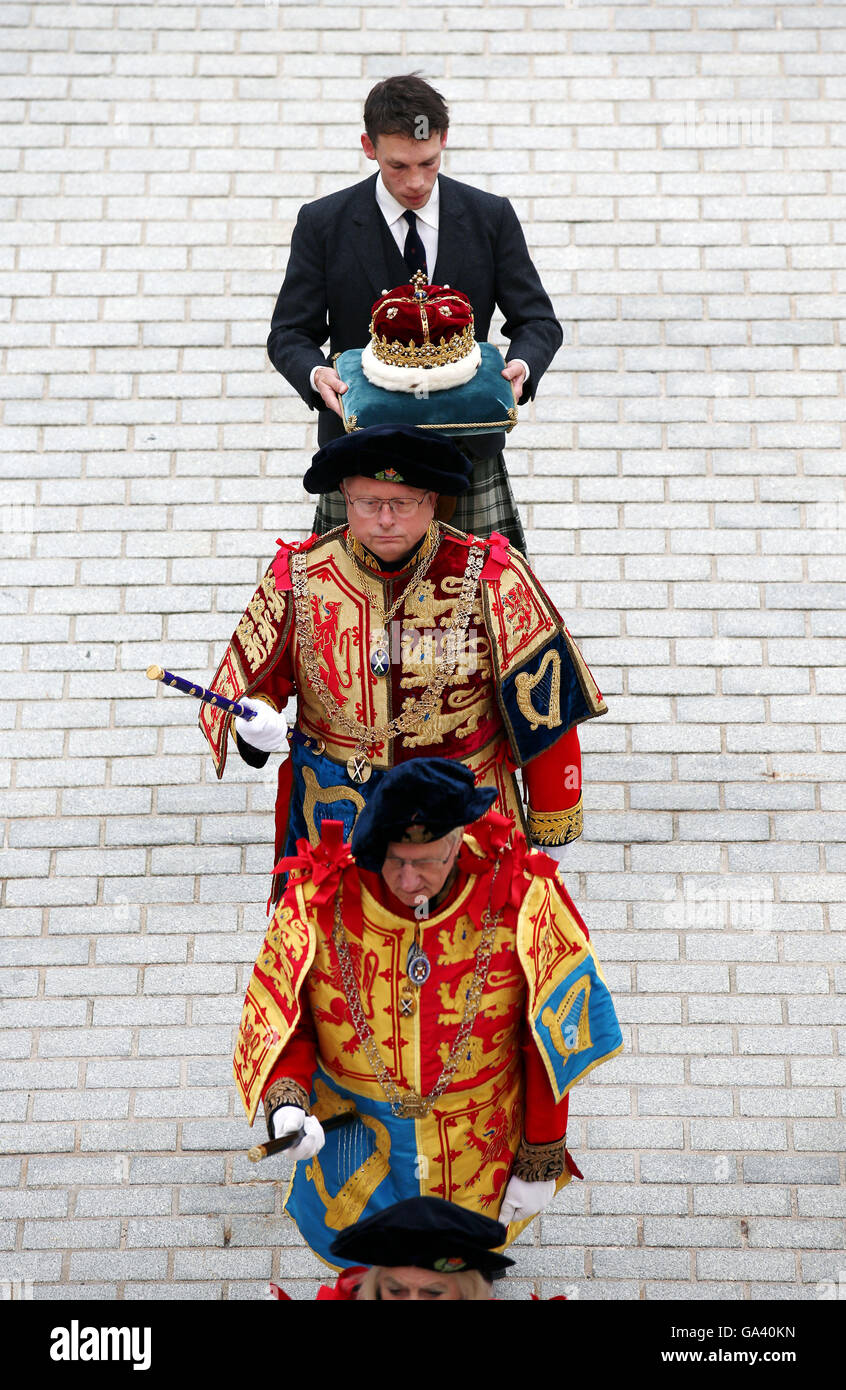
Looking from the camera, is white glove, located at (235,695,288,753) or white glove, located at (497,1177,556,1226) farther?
white glove, located at (235,695,288,753)

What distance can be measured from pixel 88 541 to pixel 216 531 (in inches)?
21.3

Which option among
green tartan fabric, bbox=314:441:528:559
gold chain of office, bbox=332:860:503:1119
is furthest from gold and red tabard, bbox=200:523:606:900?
gold chain of office, bbox=332:860:503:1119

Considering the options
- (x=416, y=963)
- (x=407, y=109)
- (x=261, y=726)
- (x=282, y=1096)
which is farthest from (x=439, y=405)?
(x=282, y=1096)

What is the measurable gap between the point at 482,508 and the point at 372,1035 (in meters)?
2.09

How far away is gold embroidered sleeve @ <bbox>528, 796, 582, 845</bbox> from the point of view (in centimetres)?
511

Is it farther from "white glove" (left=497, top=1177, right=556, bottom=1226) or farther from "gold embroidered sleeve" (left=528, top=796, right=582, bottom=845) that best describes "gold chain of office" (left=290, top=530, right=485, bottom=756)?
"white glove" (left=497, top=1177, right=556, bottom=1226)

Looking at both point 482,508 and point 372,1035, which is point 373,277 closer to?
point 482,508

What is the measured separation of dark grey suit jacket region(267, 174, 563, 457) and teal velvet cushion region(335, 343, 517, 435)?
284mm

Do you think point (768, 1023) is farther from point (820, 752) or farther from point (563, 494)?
point (563, 494)

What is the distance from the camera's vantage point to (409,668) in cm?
486

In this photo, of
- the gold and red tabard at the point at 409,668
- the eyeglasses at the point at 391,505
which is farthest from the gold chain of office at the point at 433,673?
the eyeglasses at the point at 391,505

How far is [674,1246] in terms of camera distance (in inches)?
219

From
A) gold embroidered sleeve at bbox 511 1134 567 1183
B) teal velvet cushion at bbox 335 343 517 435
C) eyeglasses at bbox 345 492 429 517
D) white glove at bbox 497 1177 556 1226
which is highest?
teal velvet cushion at bbox 335 343 517 435
